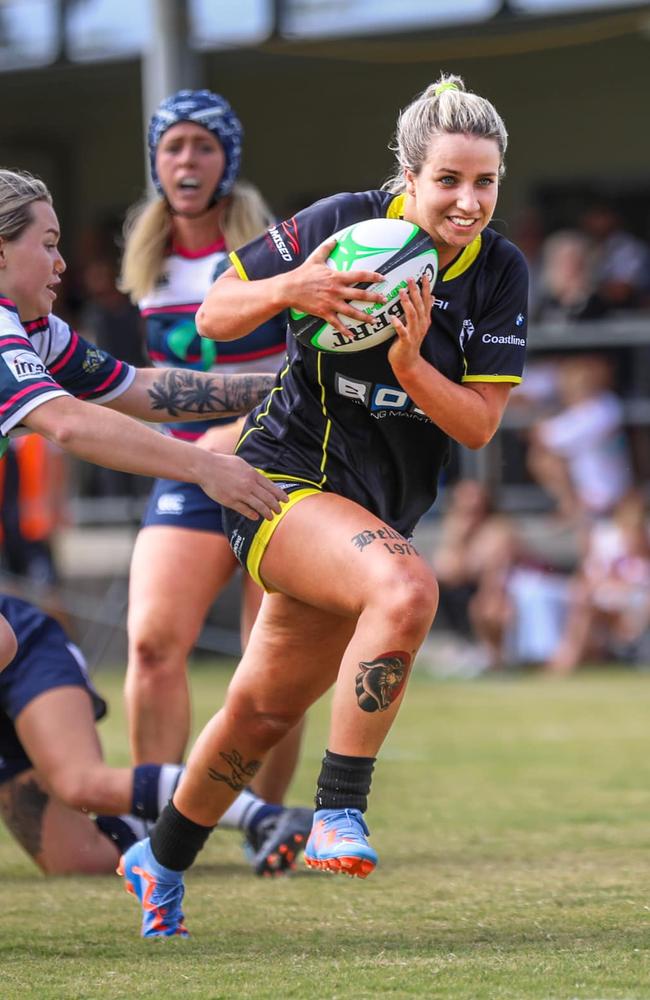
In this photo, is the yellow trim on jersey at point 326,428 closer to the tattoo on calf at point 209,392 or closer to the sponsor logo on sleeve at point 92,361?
the tattoo on calf at point 209,392

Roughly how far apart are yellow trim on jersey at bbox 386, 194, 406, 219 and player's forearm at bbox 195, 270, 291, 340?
0.36m

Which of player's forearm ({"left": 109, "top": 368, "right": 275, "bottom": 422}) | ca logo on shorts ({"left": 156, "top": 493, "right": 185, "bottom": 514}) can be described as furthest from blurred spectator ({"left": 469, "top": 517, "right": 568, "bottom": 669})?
player's forearm ({"left": 109, "top": 368, "right": 275, "bottom": 422})

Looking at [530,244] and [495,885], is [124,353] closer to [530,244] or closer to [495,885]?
[530,244]

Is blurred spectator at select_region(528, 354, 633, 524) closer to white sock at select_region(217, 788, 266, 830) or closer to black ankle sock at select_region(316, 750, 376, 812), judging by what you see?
white sock at select_region(217, 788, 266, 830)

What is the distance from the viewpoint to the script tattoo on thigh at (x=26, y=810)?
16.7 ft

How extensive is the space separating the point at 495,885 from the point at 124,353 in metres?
8.35

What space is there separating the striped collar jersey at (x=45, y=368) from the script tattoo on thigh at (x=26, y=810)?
4.60 ft

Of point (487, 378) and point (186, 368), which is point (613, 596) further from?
point (487, 378)

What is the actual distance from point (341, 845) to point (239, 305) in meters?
1.26

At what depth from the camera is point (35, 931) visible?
4.14 metres

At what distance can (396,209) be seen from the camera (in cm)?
399

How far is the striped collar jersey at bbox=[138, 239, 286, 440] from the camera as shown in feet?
17.8

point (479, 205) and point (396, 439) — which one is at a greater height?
point (479, 205)

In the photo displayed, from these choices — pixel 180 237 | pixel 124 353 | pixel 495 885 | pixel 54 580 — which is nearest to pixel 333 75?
pixel 124 353
